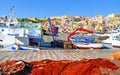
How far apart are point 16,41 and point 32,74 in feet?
75.2

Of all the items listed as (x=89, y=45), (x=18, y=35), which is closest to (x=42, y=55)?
(x=18, y=35)

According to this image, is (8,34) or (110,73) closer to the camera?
(110,73)

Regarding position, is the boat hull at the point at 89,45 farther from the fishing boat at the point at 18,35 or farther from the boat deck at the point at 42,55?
the boat deck at the point at 42,55

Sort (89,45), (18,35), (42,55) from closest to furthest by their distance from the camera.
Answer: (42,55) → (18,35) → (89,45)

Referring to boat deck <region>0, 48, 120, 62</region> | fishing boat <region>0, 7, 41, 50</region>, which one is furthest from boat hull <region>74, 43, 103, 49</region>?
boat deck <region>0, 48, 120, 62</region>

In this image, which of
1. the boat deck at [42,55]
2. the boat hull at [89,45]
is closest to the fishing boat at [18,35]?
the boat hull at [89,45]

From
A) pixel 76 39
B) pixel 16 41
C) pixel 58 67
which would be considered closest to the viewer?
pixel 58 67

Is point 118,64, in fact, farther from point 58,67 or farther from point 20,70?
point 20,70

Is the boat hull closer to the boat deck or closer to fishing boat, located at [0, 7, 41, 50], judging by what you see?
fishing boat, located at [0, 7, 41, 50]

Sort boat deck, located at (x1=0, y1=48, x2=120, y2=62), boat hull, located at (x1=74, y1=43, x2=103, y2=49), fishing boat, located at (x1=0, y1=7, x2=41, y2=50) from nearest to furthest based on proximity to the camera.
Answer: boat deck, located at (x1=0, y1=48, x2=120, y2=62), fishing boat, located at (x1=0, y1=7, x2=41, y2=50), boat hull, located at (x1=74, y1=43, x2=103, y2=49)

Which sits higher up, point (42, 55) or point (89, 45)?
point (42, 55)

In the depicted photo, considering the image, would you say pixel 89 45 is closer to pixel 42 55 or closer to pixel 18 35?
pixel 18 35

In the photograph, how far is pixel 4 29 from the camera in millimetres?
33594

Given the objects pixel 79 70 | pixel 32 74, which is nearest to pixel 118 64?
pixel 79 70
